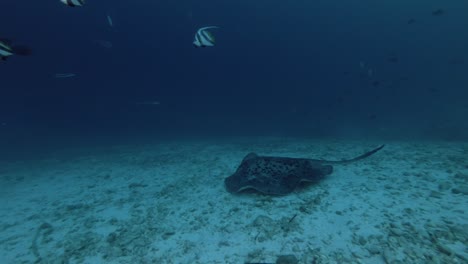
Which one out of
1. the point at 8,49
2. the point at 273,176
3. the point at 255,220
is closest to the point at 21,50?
the point at 8,49

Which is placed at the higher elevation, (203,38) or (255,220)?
(203,38)

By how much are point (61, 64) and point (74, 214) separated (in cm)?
9453

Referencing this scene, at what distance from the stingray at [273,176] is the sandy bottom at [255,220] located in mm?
280

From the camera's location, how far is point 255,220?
422 centimetres

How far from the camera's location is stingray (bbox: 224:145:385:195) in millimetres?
4879

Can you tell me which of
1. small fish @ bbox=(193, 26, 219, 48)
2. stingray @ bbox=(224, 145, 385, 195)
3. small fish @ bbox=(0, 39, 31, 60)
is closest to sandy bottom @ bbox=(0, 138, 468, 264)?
stingray @ bbox=(224, 145, 385, 195)

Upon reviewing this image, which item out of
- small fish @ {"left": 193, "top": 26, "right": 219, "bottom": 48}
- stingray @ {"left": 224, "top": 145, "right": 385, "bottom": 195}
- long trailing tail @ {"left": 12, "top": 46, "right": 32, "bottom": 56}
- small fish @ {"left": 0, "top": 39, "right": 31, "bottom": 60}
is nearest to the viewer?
small fish @ {"left": 0, "top": 39, "right": 31, "bottom": 60}

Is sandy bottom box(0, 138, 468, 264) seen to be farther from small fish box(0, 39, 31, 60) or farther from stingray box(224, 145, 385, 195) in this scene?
small fish box(0, 39, 31, 60)

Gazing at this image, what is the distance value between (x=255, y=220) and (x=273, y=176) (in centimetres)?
123

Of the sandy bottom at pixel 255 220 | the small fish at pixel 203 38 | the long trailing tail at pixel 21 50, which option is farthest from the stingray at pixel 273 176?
the long trailing tail at pixel 21 50

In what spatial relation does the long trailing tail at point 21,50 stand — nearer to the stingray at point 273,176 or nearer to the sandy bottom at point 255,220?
the sandy bottom at point 255,220

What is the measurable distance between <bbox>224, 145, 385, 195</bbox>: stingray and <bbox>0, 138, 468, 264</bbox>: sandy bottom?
280mm

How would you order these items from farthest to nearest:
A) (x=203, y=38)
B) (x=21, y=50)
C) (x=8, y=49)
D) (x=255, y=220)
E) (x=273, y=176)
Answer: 1. (x=203, y=38)
2. (x=273, y=176)
3. (x=255, y=220)
4. (x=21, y=50)
5. (x=8, y=49)

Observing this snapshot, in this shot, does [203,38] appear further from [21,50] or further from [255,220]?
[255,220]
